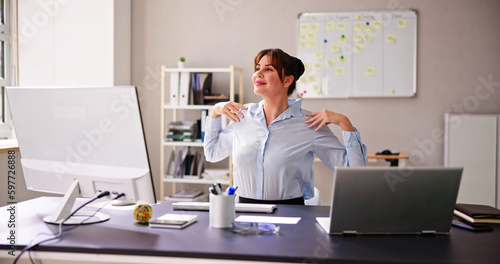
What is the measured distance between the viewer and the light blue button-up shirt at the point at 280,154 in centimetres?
224

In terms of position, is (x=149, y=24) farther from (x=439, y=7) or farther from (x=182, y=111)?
(x=439, y=7)

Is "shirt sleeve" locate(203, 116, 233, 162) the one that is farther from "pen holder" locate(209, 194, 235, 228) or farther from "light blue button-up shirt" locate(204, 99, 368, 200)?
"pen holder" locate(209, 194, 235, 228)

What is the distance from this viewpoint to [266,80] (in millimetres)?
2281

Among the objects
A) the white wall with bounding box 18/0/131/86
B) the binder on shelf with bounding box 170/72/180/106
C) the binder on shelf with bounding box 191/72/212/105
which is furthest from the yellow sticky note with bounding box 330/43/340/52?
the white wall with bounding box 18/0/131/86

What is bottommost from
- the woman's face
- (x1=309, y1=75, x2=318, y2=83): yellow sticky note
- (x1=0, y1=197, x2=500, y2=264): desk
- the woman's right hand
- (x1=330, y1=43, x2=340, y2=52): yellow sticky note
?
(x1=0, y1=197, x2=500, y2=264): desk

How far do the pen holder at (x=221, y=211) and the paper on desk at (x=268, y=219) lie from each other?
11cm

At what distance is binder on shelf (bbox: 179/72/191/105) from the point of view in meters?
4.16

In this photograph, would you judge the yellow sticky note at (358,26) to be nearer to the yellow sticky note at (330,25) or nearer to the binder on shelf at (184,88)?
the yellow sticky note at (330,25)

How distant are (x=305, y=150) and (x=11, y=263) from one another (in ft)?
4.21

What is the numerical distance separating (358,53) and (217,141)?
2185 millimetres

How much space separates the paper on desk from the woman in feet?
1.36

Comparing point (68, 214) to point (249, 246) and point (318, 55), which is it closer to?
point (249, 246)

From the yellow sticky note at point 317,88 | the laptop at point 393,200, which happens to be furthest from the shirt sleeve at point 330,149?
the yellow sticky note at point 317,88

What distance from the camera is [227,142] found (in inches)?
96.4
